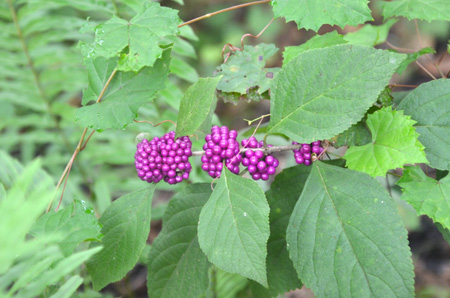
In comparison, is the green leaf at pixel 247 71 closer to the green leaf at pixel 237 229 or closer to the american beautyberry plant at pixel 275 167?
the american beautyberry plant at pixel 275 167

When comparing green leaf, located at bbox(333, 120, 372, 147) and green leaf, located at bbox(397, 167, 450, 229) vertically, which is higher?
green leaf, located at bbox(333, 120, 372, 147)

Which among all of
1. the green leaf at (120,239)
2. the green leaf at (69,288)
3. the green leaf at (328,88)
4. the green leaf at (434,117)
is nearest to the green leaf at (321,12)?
the green leaf at (328,88)

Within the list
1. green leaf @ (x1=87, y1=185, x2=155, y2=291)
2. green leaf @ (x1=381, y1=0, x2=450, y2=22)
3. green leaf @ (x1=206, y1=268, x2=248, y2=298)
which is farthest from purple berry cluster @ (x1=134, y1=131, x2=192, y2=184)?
green leaf @ (x1=206, y1=268, x2=248, y2=298)

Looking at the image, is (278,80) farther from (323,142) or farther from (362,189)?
(362,189)

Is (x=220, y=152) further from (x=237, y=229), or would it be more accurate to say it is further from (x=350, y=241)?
(x=350, y=241)

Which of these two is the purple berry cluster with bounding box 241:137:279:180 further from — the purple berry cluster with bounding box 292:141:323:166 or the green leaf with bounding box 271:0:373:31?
the green leaf with bounding box 271:0:373:31

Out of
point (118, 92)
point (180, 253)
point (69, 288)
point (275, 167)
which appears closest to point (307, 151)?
point (275, 167)
